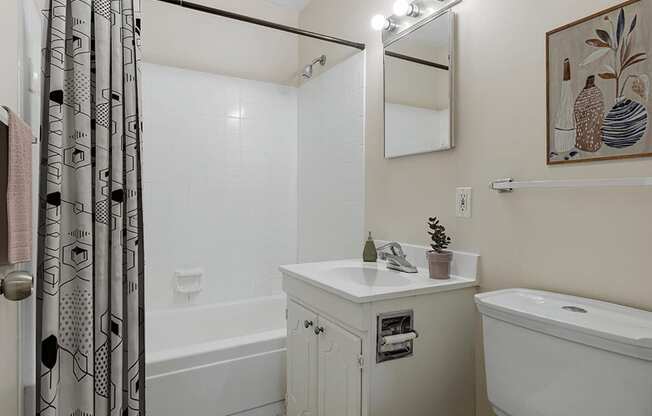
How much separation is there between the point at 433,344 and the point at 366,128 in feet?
4.03

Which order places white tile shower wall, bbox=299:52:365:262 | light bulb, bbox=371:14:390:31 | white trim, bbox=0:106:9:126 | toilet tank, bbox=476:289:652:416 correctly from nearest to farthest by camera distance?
white trim, bbox=0:106:9:126 < toilet tank, bbox=476:289:652:416 < light bulb, bbox=371:14:390:31 < white tile shower wall, bbox=299:52:365:262

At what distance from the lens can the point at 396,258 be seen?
1.70 meters

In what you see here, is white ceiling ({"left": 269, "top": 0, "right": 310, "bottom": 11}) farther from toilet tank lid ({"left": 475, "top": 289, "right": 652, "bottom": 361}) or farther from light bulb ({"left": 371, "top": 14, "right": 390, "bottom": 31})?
toilet tank lid ({"left": 475, "top": 289, "right": 652, "bottom": 361})

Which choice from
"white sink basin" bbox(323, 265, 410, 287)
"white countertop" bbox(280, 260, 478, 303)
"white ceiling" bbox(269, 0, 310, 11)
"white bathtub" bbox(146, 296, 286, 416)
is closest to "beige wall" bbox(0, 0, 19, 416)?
"white bathtub" bbox(146, 296, 286, 416)

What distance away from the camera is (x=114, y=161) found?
43.7 inches

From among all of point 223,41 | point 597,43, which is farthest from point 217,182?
point 597,43

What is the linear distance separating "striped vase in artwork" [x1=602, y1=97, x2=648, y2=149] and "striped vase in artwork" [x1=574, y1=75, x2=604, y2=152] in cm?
2

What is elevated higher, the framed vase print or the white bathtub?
the framed vase print

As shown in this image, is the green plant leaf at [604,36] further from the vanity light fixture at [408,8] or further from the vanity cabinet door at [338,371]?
the vanity cabinet door at [338,371]

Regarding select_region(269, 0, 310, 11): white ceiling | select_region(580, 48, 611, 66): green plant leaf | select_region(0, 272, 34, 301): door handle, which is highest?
select_region(269, 0, 310, 11): white ceiling

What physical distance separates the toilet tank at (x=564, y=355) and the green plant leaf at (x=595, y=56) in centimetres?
70

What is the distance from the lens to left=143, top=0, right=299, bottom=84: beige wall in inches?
96.9

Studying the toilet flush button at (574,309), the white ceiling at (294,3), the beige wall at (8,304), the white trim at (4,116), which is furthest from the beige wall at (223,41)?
the toilet flush button at (574,309)

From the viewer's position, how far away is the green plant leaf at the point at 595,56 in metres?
1.08
